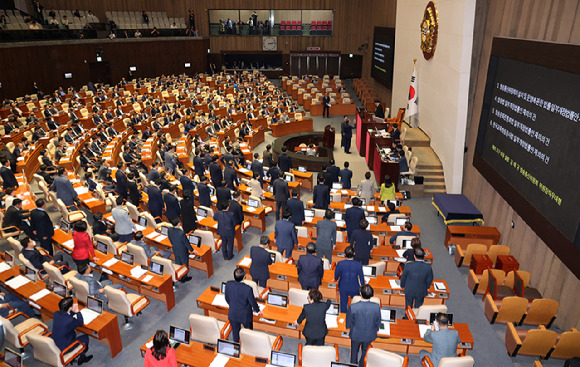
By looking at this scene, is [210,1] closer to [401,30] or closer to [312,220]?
[401,30]

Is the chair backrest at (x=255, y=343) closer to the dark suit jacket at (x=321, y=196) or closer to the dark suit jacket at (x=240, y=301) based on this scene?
the dark suit jacket at (x=240, y=301)

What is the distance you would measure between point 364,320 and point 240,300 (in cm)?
202

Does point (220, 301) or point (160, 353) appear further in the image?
point (220, 301)

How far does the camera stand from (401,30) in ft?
71.6

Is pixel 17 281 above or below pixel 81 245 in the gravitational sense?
below

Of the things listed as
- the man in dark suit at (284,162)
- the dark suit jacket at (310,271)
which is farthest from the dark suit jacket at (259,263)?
the man in dark suit at (284,162)

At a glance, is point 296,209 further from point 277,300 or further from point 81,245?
point 81,245

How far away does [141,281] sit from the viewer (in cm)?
809

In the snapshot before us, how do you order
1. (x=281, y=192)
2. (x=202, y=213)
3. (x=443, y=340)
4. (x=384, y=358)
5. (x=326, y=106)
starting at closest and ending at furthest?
(x=384, y=358) → (x=443, y=340) → (x=202, y=213) → (x=281, y=192) → (x=326, y=106)

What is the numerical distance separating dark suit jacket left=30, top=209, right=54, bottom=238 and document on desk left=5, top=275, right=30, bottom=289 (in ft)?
4.70

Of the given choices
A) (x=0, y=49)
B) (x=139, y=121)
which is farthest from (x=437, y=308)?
(x=0, y=49)

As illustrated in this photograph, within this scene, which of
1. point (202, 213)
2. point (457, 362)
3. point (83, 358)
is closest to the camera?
point (457, 362)

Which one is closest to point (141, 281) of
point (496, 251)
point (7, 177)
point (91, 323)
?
point (91, 323)

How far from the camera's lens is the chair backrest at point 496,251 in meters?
9.52
